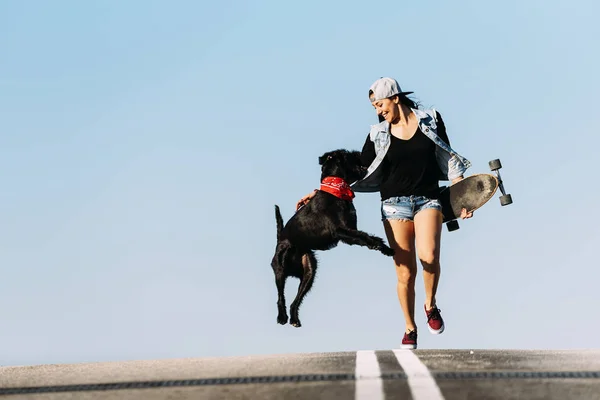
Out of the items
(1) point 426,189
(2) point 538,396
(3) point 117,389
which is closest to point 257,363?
(3) point 117,389

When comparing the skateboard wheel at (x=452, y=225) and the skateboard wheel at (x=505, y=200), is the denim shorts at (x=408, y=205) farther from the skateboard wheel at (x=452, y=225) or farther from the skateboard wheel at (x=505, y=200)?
the skateboard wheel at (x=505, y=200)

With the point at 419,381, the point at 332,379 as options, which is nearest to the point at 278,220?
the point at 332,379

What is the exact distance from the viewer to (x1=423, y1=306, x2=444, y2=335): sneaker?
8.33m

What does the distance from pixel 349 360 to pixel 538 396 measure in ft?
6.15

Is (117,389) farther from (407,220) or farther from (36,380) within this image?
(407,220)

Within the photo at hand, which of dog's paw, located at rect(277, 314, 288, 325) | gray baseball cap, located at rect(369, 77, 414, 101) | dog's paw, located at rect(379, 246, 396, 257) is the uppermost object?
gray baseball cap, located at rect(369, 77, 414, 101)

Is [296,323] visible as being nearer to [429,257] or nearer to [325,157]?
[325,157]

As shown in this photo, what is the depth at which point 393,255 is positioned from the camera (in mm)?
8336

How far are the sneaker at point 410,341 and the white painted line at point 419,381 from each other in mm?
2288

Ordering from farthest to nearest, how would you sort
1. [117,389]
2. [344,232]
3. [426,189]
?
[344,232] → [426,189] → [117,389]

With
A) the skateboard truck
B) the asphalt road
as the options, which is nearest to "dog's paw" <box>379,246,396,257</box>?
the skateboard truck

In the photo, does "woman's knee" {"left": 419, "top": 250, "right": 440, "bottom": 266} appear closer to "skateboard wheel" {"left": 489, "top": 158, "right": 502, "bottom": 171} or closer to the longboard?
the longboard

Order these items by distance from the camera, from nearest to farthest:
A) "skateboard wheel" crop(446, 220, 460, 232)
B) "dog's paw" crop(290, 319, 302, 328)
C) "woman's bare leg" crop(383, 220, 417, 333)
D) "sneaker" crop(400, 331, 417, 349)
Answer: "woman's bare leg" crop(383, 220, 417, 333)
"sneaker" crop(400, 331, 417, 349)
"skateboard wheel" crop(446, 220, 460, 232)
"dog's paw" crop(290, 319, 302, 328)

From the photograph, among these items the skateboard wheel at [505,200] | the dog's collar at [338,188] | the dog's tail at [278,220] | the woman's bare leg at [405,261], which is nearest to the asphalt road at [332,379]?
the woman's bare leg at [405,261]
